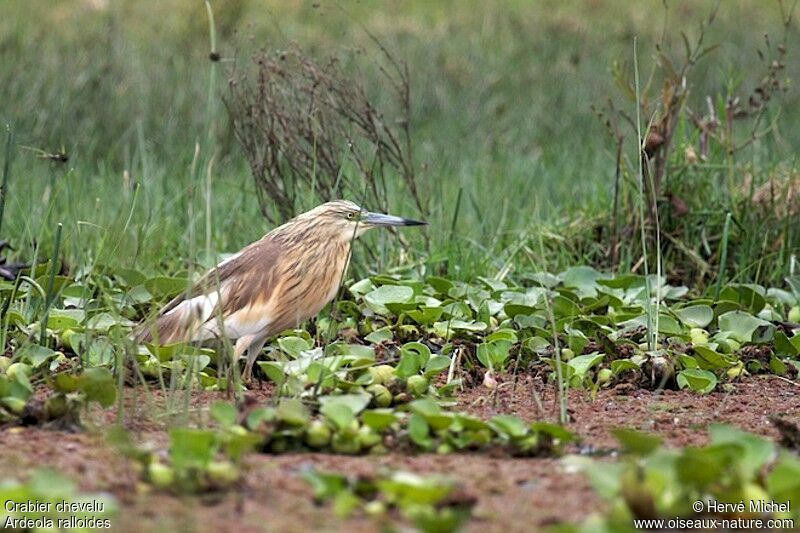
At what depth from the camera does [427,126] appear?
32.6ft

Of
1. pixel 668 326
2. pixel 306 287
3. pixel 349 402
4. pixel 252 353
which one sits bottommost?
pixel 252 353

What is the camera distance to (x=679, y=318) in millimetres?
5332

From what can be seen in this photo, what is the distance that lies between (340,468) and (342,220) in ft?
7.08

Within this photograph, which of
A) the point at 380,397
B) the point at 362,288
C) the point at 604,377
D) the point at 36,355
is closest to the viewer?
the point at 380,397

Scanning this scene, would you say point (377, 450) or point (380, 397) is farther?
point (380, 397)

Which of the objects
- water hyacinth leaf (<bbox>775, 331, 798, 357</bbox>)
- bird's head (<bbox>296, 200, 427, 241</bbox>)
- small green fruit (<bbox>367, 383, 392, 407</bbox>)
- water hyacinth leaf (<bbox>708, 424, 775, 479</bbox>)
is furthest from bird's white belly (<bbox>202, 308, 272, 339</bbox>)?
water hyacinth leaf (<bbox>708, 424, 775, 479</bbox>)

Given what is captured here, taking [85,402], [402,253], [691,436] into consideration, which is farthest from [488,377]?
[402,253]

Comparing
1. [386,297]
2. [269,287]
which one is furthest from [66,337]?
[386,297]

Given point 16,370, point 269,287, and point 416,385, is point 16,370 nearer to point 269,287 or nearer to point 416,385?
point 269,287

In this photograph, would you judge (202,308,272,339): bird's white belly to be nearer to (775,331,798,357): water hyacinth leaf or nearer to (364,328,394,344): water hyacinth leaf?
(364,328,394,344): water hyacinth leaf

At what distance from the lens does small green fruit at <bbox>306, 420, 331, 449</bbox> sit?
Answer: 3.40 m

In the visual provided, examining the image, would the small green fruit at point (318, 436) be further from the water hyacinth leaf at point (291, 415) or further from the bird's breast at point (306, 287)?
the bird's breast at point (306, 287)

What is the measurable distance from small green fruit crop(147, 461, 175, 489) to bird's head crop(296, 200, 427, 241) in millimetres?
2282

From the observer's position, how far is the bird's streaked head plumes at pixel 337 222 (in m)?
5.21
